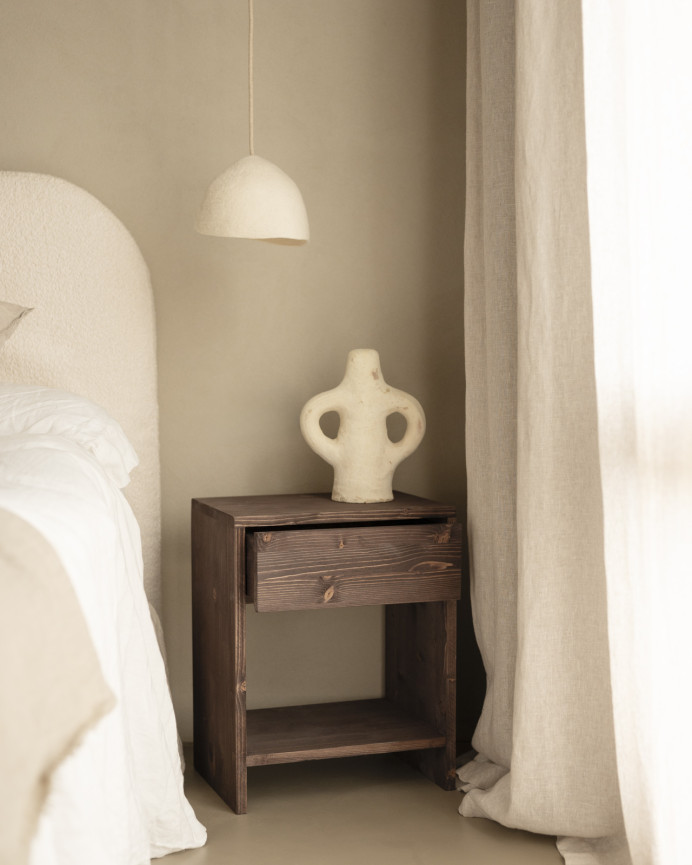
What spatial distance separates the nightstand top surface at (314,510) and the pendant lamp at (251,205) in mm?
573

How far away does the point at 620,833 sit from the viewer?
1.78m

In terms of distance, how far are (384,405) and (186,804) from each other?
3.06ft

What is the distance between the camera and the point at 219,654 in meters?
2.10

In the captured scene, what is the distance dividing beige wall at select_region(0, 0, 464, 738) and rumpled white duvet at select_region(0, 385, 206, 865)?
1.66 feet

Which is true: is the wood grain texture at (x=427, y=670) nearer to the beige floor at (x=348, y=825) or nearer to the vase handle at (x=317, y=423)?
the beige floor at (x=348, y=825)

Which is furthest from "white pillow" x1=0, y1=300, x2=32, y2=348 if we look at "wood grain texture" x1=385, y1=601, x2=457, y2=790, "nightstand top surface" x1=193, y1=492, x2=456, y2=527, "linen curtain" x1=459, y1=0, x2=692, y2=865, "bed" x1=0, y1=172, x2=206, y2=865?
"wood grain texture" x1=385, y1=601, x2=457, y2=790

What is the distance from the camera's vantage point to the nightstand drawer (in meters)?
1.98

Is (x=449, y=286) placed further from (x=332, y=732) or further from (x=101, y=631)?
(x=101, y=631)

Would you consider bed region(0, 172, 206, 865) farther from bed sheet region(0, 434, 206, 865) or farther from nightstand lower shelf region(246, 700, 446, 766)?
nightstand lower shelf region(246, 700, 446, 766)

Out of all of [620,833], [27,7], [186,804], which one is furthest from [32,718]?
[27,7]

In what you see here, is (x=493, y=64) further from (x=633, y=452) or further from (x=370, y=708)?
(x=370, y=708)

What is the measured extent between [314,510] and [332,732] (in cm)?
52

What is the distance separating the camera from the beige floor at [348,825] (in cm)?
182

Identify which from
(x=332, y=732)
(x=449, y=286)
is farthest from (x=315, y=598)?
(x=449, y=286)
